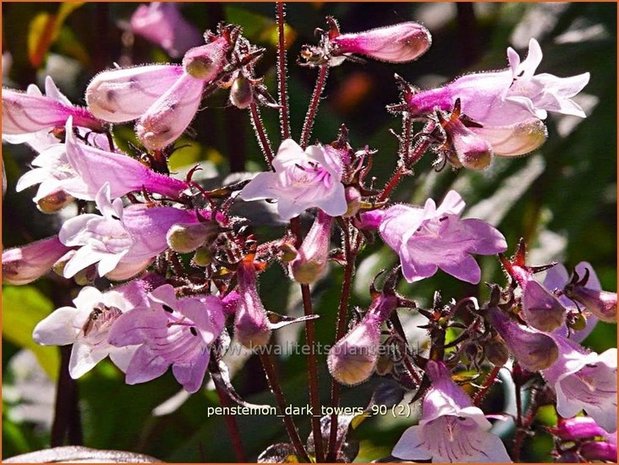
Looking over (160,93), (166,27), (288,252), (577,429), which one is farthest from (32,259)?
(166,27)

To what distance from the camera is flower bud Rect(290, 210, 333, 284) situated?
116 centimetres

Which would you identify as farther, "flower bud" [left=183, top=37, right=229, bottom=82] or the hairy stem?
the hairy stem

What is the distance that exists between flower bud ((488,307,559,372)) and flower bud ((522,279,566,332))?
0.05 ft

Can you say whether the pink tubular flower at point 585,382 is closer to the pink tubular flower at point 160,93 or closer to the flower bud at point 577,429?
the flower bud at point 577,429

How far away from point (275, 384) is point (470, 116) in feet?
1.56

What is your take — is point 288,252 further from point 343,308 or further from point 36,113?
point 36,113

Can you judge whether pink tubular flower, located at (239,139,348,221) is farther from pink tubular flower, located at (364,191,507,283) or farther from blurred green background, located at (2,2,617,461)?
blurred green background, located at (2,2,617,461)

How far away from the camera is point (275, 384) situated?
132cm

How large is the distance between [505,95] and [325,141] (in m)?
0.94

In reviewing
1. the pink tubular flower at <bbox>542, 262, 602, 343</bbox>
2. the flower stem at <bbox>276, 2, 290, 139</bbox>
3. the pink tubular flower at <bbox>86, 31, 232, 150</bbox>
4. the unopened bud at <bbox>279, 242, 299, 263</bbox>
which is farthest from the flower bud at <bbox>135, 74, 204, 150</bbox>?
the pink tubular flower at <bbox>542, 262, 602, 343</bbox>

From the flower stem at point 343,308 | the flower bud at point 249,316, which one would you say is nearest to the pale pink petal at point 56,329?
the flower bud at point 249,316

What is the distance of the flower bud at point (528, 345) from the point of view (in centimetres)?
119

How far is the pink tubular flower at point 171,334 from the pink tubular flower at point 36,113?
0.35 metres

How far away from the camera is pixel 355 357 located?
116cm
